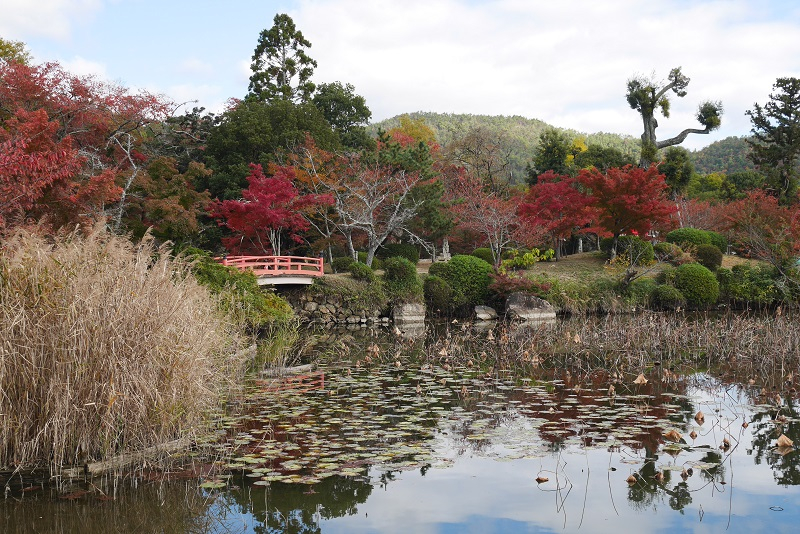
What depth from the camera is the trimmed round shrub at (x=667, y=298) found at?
2270cm

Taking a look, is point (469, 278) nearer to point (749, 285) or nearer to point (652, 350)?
point (749, 285)

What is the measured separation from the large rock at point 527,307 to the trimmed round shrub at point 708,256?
7529 mm

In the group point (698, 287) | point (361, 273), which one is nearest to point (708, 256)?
point (698, 287)

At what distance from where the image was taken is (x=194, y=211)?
19500 mm

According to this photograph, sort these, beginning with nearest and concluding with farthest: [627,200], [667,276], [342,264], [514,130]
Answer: [342,264] < [627,200] < [667,276] < [514,130]

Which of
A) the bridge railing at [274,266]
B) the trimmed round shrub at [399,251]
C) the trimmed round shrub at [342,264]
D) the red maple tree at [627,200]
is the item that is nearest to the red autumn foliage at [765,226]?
A: the red maple tree at [627,200]

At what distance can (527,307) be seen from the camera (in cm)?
2133

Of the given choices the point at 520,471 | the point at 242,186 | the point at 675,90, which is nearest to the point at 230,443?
the point at 520,471

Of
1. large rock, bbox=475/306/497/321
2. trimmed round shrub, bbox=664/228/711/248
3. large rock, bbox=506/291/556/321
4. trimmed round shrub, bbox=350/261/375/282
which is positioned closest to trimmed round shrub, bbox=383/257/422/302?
trimmed round shrub, bbox=350/261/375/282

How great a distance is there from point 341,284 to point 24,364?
53.2 ft

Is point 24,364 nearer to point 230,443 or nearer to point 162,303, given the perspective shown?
point 162,303

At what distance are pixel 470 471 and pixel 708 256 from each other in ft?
74.8

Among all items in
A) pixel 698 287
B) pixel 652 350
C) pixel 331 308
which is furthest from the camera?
pixel 698 287

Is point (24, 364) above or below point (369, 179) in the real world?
below
